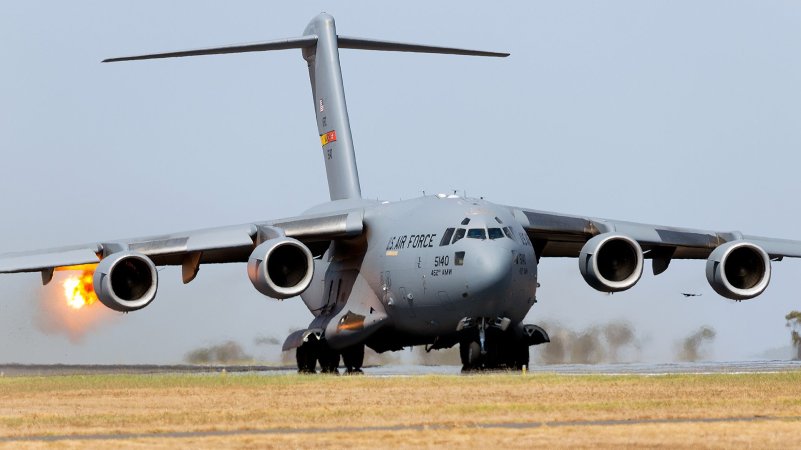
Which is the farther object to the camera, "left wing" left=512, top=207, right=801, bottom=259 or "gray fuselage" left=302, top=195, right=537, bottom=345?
"left wing" left=512, top=207, right=801, bottom=259

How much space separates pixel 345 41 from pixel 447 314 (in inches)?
381

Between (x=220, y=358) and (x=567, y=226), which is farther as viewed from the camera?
(x=220, y=358)

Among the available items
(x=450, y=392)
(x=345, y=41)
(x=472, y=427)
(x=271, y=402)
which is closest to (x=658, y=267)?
(x=345, y=41)

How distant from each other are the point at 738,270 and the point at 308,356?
26.3ft

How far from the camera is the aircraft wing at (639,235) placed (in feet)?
90.5

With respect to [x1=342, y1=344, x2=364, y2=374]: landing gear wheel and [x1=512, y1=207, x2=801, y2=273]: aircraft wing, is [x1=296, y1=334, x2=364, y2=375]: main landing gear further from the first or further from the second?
[x1=512, y1=207, x2=801, y2=273]: aircraft wing

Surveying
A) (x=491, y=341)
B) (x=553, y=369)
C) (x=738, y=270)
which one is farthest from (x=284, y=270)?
(x=738, y=270)

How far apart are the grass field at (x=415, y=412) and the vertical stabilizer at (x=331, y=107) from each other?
1046 cm

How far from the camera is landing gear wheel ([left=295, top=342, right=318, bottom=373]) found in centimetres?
2733

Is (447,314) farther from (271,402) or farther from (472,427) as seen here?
(472,427)

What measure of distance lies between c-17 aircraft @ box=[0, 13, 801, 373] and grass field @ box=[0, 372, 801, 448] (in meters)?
3.28

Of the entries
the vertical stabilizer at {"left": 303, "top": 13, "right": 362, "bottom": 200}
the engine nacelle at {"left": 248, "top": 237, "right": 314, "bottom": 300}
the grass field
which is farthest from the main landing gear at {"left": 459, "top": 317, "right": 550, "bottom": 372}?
the vertical stabilizer at {"left": 303, "top": 13, "right": 362, "bottom": 200}

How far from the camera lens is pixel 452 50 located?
106 ft

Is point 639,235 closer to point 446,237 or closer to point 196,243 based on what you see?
point 446,237
